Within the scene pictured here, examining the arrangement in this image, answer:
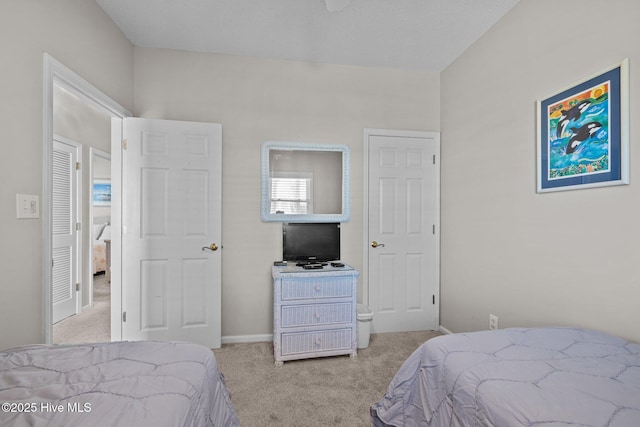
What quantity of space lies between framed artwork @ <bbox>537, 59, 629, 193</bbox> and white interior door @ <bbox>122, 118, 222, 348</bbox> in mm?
2524

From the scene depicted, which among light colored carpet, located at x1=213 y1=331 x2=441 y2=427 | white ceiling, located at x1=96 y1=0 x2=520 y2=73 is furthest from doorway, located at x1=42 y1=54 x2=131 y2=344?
light colored carpet, located at x1=213 y1=331 x2=441 y2=427

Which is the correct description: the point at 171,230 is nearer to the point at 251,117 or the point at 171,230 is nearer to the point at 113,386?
the point at 251,117

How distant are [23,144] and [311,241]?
2.09 m

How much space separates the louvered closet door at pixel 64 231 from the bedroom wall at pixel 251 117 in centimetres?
153

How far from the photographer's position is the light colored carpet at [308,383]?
1776mm

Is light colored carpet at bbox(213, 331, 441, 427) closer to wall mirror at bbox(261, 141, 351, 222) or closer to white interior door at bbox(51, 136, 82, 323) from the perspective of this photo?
wall mirror at bbox(261, 141, 351, 222)

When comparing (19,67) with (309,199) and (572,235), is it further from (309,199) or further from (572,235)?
(572,235)

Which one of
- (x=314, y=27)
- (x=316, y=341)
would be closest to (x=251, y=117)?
(x=314, y=27)

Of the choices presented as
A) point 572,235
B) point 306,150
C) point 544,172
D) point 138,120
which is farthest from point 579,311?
point 138,120

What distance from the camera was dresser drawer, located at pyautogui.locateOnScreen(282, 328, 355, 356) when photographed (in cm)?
240

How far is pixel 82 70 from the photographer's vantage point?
2.00 m

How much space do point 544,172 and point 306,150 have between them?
1923 millimetres

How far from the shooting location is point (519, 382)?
101 cm

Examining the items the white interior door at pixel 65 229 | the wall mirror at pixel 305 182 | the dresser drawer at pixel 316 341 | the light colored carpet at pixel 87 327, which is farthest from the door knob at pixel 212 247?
the white interior door at pixel 65 229
